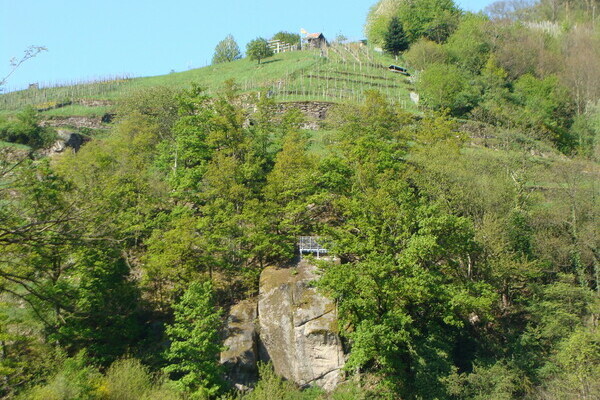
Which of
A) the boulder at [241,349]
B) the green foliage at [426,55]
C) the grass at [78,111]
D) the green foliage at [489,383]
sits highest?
the green foliage at [426,55]

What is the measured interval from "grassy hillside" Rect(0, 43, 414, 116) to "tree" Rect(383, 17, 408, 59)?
7.61 feet

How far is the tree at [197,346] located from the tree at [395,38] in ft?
187

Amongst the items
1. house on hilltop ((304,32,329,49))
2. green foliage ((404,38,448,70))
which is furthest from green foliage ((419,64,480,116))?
house on hilltop ((304,32,329,49))

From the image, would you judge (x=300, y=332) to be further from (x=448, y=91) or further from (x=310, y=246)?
(x=448, y=91)

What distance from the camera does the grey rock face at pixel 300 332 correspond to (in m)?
23.6

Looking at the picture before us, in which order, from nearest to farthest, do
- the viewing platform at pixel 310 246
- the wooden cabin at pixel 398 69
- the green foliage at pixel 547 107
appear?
the viewing platform at pixel 310 246, the green foliage at pixel 547 107, the wooden cabin at pixel 398 69

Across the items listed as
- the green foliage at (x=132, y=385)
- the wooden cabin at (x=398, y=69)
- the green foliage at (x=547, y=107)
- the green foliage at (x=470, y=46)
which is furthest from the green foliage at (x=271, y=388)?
the wooden cabin at (x=398, y=69)

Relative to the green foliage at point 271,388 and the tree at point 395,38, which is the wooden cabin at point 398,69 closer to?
the tree at point 395,38

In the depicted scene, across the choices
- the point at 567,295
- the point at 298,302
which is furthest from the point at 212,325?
the point at 567,295

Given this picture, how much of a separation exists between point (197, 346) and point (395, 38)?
59545 mm

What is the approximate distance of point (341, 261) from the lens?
26500 millimetres

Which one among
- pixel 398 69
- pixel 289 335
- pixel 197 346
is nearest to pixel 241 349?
pixel 289 335

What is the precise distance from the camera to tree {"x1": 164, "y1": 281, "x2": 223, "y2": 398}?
21.4m

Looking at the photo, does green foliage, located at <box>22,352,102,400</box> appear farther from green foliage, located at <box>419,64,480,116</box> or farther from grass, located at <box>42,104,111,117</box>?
grass, located at <box>42,104,111,117</box>
